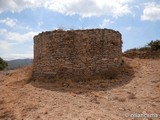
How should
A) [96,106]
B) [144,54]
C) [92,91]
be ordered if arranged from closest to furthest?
[96,106] → [92,91] → [144,54]

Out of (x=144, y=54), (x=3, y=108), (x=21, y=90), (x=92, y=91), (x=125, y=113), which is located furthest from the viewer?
(x=144, y=54)

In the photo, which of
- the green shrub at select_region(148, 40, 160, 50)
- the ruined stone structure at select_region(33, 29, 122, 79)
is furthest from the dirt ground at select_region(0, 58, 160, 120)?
the green shrub at select_region(148, 40, 160, 50)

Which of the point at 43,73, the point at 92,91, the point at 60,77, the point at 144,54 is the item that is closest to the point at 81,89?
the point at 92,91

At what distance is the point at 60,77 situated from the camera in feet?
36.5

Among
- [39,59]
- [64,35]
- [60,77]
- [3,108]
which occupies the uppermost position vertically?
[64,35]

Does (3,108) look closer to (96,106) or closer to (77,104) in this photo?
(77,104)

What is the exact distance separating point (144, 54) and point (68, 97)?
871 centimetres

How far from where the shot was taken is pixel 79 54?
11.0 meters

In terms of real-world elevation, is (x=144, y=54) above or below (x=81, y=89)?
above

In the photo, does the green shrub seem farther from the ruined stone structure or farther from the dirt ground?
the ruined stone structure

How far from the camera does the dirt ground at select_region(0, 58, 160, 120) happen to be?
773 cm

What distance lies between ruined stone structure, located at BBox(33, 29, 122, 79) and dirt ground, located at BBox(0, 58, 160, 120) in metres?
0.48

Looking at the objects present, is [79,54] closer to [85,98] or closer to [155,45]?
[85,98]

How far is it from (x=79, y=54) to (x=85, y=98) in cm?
251
